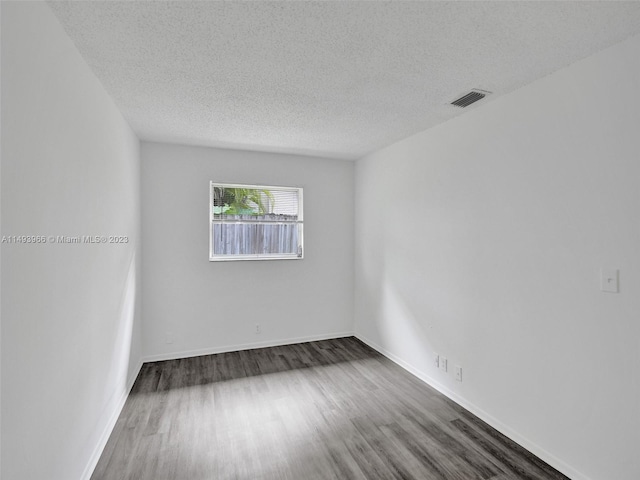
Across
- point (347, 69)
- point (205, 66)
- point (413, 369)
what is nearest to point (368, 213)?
point (413, 369)

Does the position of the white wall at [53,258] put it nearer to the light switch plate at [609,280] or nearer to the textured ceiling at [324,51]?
the textured ceiling at [324,51]

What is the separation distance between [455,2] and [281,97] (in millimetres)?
1357

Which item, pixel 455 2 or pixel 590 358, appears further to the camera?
pixel 590 358

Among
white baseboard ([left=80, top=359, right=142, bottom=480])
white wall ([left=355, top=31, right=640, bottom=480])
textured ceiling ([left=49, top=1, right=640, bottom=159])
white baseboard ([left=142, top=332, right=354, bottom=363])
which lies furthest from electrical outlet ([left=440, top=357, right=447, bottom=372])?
white baseboard ([left=80, top=359, right=142, bottom=480])

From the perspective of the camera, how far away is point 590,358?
73.9 inches

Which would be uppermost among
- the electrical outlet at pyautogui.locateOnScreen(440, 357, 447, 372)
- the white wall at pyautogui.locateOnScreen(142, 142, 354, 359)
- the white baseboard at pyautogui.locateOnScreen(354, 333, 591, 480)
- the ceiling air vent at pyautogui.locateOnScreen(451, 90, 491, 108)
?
the ceiling air vent at pyautogui.locateOnScreen(451, 90, 491, 108)

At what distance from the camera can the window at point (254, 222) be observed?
4.04 metres

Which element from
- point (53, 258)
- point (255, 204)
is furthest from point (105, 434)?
point (255, 204)

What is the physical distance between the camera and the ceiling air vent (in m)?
2.37

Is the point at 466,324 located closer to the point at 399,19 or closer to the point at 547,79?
the point at 547,79

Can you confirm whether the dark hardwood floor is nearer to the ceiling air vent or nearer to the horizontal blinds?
the horizontal blinds

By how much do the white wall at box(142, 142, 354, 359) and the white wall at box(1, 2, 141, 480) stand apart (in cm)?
126

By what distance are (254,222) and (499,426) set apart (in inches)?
127

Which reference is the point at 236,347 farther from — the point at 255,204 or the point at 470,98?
the point at 470,98
